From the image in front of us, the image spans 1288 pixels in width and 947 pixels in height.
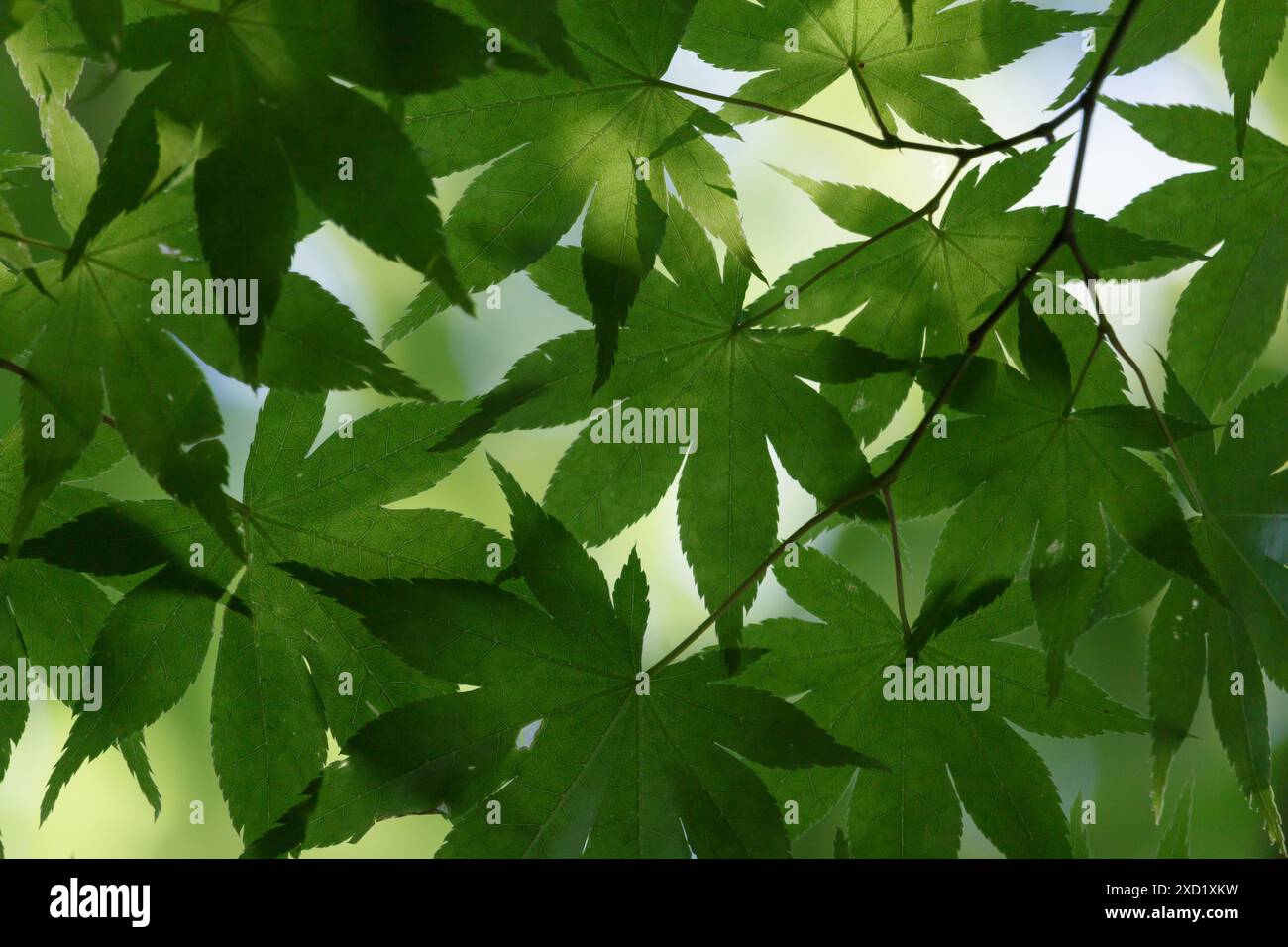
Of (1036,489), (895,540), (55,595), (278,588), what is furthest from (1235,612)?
(55,595)

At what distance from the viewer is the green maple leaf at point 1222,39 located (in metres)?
0.99

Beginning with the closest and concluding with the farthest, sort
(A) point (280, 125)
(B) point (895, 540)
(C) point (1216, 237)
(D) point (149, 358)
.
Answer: (A) point (280, 125)
(D) point (149, 358)
(B) point (895, 540)
(C) point (1216, 237)

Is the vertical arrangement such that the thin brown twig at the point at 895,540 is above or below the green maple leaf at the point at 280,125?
below

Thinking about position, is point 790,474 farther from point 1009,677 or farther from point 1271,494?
point 1271,494

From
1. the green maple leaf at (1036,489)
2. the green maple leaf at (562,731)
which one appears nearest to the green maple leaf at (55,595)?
the green maple leaf at (562,731)

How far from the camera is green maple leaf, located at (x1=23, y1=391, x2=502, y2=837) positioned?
96 centimetres

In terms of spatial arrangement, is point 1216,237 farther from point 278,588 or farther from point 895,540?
point 278,588

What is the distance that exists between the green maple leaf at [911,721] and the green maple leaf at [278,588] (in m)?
0.35

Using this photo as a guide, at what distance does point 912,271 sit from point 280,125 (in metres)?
0.67

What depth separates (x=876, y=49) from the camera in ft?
→ 3.35

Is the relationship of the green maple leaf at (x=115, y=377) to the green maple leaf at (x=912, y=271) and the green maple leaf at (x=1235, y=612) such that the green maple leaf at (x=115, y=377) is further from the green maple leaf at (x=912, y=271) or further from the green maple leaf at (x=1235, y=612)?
the green maple leaf at (x=1235, y=612)

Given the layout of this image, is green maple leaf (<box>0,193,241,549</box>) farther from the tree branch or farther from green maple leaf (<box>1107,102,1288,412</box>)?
green maple leaf (<box>1107,102,1288,412</box>)
